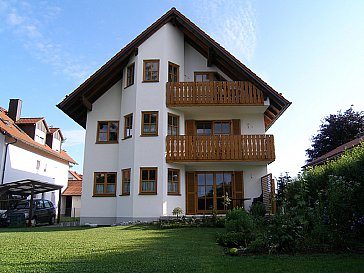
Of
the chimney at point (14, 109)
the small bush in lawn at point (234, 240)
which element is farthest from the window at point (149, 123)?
the chimney at point (14, 109)

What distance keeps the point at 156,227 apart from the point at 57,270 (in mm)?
9725

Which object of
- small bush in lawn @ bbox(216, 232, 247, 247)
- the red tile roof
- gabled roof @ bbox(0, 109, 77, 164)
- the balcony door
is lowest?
small bush in lawn @ bbox(216, 232, 247, 247)

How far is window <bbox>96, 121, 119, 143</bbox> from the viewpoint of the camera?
20.1m

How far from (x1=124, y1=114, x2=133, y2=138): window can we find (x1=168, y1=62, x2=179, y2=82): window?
3.12 meters

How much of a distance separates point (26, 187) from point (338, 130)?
30.3 meters

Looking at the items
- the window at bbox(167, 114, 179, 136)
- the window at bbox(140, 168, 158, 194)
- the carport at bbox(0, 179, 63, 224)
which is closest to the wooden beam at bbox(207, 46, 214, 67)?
the window at bbox(167, 114, 179, 136)

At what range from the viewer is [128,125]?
A: 19.6 meters

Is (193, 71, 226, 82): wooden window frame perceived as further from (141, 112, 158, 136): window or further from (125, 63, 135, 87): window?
(141, 112, 158, 136): window

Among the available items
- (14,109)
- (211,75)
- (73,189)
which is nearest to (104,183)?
(211,75)

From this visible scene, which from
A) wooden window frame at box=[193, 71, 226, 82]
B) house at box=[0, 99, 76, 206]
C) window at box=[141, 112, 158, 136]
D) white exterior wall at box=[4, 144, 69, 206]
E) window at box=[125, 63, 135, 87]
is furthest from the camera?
white exterior wall at box=[4, 144, 69, 206]

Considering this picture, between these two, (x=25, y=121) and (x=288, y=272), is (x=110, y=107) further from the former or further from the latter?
(x=288, y=272)

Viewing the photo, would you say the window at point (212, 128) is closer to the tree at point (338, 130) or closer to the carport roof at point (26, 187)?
the carport roof at point (26, 187)

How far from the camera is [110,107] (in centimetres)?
2064

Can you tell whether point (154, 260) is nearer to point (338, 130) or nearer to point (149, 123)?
point (149, 123)
